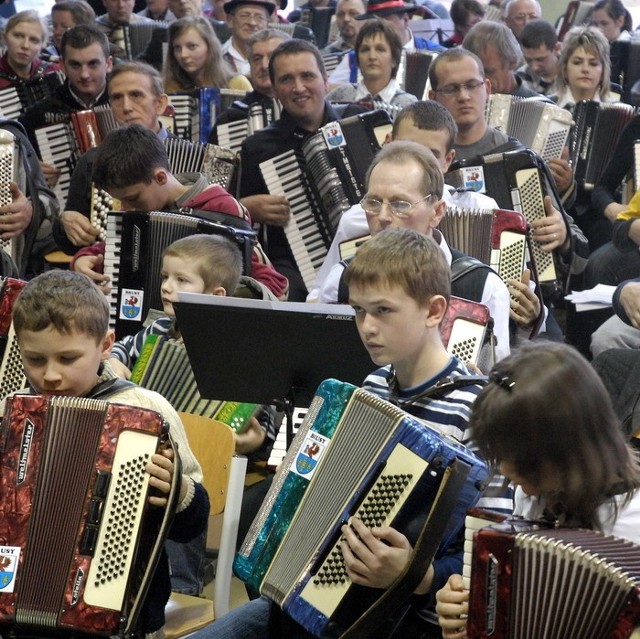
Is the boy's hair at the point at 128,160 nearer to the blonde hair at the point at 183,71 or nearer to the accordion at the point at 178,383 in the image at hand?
the accordion at the point at 178,383

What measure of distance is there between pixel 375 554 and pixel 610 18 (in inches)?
295

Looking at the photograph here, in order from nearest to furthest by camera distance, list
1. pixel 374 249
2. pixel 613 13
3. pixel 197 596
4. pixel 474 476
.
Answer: pixel 474 476, pixel 374 249, pixel 197 596, pixel 613 13

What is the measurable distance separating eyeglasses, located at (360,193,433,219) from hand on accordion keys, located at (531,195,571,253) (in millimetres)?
1184

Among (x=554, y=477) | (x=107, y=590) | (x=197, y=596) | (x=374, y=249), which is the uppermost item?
(x=374, y=249)

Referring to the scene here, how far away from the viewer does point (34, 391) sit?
2748 millimetres

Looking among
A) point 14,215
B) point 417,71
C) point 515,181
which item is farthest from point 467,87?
point 417,71

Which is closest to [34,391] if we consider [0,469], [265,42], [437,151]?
[0,469]

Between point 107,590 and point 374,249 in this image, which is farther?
point 374,249

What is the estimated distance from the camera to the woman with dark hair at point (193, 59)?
266 inches

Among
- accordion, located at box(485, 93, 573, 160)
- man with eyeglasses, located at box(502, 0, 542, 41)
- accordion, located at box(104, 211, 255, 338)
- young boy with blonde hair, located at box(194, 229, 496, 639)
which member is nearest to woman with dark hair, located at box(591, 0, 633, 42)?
man with eyeglasses, located at box(502, 0, 542, 41)

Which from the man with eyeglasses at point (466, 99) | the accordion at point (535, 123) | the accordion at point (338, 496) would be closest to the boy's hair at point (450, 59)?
the man with eyeglasses at point (466, 99)

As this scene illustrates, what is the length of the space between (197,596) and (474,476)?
3.83ft

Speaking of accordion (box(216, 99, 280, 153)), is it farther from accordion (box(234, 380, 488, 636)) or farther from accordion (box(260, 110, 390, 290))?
accordion (box(234, 380, 488, 636))

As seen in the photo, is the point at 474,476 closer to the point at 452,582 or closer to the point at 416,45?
the point at 452,582
